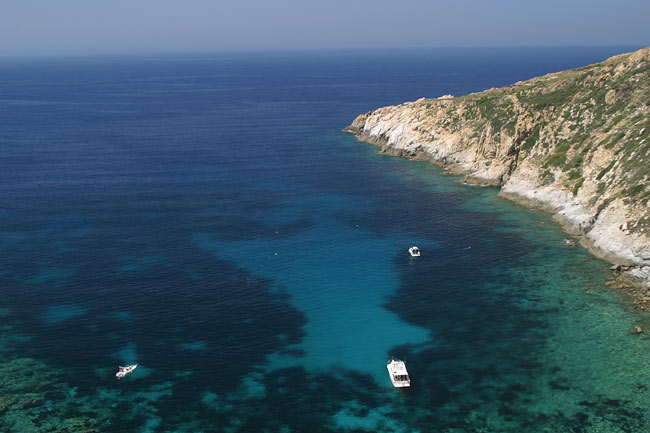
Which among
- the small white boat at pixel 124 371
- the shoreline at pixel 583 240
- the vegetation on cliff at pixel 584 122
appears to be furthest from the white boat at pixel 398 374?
the vegetation on cliff at pixel 584 122

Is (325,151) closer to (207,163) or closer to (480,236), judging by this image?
(207,163)

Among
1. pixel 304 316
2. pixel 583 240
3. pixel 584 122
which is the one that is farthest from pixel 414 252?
A: pixel 584 122

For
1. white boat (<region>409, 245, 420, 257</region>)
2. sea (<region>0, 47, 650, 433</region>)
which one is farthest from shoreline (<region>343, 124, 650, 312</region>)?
white boat (<region>409, 245, 420, 257</region>)

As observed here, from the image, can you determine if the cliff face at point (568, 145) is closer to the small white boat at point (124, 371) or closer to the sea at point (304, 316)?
the sea at point (304, 316)

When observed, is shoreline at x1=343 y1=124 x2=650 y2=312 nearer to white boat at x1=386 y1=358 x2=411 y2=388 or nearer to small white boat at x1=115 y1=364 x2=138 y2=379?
white boat at x1=386 y1=358 x2=411 y2=388

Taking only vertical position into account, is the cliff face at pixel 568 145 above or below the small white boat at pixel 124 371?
above

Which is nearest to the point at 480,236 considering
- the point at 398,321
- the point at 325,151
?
the point at 398,321
